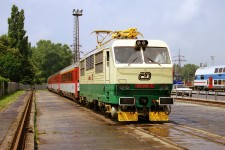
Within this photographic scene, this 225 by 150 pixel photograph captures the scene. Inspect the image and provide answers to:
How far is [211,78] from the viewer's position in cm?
5559

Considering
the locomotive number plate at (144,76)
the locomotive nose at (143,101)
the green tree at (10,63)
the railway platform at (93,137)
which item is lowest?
the railway platform at (93,137)

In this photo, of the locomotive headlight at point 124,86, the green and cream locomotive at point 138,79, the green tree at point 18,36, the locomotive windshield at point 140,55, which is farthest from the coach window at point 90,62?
the green tree at point 18,36

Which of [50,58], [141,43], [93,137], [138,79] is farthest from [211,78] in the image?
[50,58]

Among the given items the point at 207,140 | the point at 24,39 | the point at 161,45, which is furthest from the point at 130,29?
the point at 24,39

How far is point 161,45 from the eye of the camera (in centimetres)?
1579

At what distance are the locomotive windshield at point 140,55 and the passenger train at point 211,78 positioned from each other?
124 ft

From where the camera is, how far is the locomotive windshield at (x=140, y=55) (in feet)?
49.7

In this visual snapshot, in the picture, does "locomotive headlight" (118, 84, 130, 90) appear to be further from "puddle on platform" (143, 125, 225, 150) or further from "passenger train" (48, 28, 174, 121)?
"puddle on platform" (143, 125, 225, 150)

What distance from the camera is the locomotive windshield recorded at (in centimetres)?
1516

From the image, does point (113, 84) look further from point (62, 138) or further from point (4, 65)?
point (4, 65)

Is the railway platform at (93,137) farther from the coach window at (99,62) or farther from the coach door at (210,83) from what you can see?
the coach door at (210,83)

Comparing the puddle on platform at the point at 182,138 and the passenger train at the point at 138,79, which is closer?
the puddle on platform at the point at 182,138

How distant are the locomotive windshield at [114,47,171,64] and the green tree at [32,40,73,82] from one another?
11626 centimetres

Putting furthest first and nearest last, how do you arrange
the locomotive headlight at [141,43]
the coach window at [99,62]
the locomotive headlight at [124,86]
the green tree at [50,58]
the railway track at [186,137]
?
the green tree at [50,58], the coach window at [99,62], the locomotive headlight at [141,43], the locomotive headlight at [124,86], the railway track at [186,137]
